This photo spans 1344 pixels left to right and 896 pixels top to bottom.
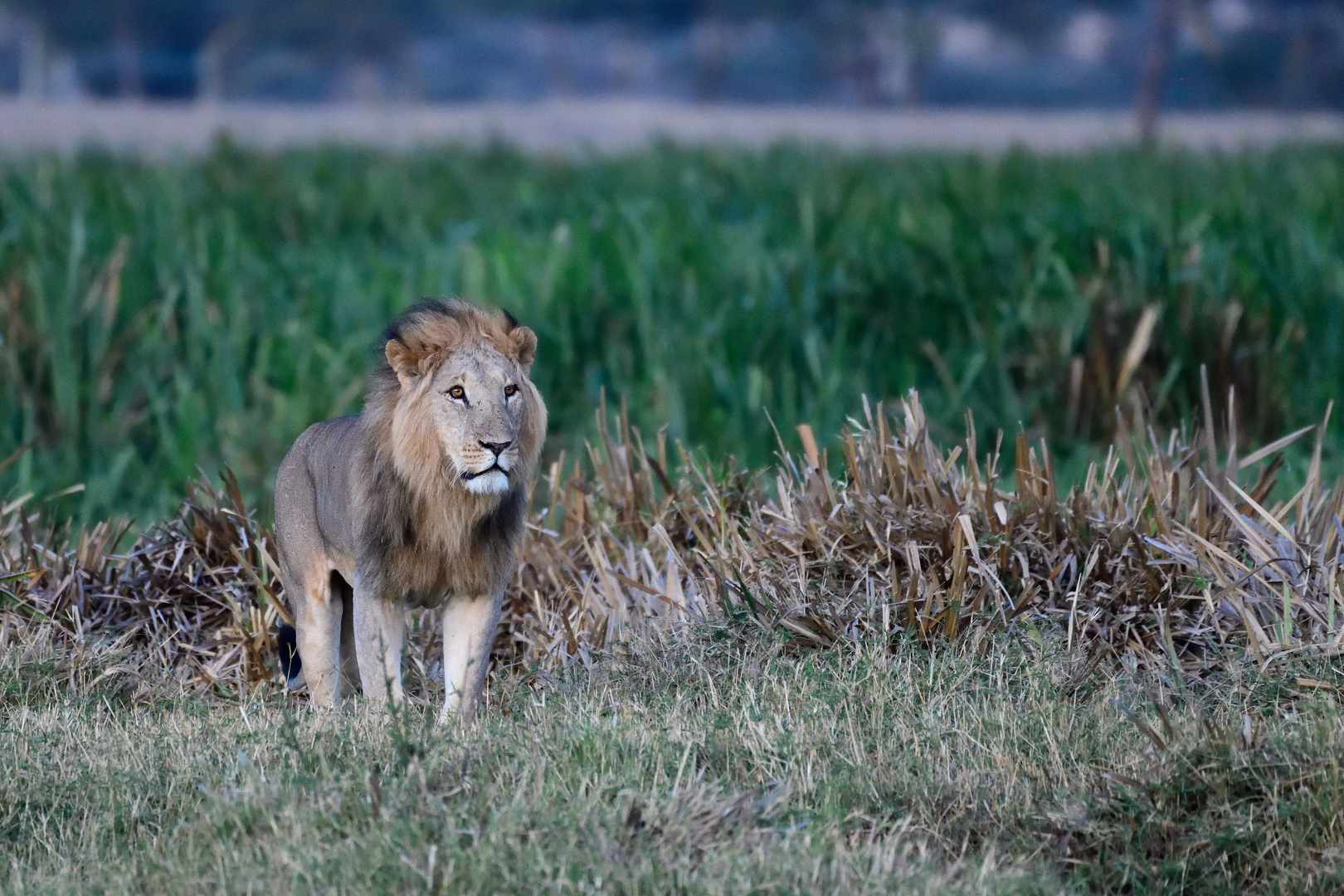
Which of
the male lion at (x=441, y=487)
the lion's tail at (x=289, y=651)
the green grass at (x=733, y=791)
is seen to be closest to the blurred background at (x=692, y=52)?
the lion's tail at (x=289, y=651)

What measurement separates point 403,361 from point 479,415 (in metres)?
0.33

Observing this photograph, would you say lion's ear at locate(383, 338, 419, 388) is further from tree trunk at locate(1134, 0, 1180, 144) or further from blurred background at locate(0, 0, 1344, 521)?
tree trunk at locate(1134, 0, 1180, 144)

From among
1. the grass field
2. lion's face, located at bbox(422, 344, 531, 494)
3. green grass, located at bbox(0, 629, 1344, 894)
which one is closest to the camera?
green grass, located at bbox(0, 629, 1344, 894)

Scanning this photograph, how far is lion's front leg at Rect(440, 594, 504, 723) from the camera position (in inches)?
170

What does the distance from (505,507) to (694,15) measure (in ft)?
195

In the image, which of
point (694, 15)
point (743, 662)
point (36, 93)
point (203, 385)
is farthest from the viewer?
point (694, 15)

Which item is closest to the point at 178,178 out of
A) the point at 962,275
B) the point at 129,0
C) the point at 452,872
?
the point at 962,275

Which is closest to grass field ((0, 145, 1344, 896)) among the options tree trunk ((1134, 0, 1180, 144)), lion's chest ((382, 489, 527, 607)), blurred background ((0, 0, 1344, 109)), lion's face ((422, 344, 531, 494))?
lion's chest ((382, 489, 527, 607))

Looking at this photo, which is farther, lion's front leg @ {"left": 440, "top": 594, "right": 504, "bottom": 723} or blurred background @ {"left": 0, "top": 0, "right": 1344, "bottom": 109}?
blurred background @ {"left": 0, "top": 0, "right": 1344, "bottom": 109}

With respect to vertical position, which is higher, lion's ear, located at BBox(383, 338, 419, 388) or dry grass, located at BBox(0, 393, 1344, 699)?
lion's ear, located at BBox(383, 338, 419, 388)

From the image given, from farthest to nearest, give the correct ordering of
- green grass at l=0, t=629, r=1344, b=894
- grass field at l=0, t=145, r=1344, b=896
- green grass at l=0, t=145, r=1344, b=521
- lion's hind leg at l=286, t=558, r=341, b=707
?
green grass at l=0, t=145, r=1344, b=521
lion's hind leg at l=286, t=558, r=341, b=707
grass field at l=0, t=145, r=1344, b=896
green grass at l=0, t=629, r=1344, b=894

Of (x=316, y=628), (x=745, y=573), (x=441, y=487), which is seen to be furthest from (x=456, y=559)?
(x=745, y=573)

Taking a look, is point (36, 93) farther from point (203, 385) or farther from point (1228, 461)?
point (1228, 461)

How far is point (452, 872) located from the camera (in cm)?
319
